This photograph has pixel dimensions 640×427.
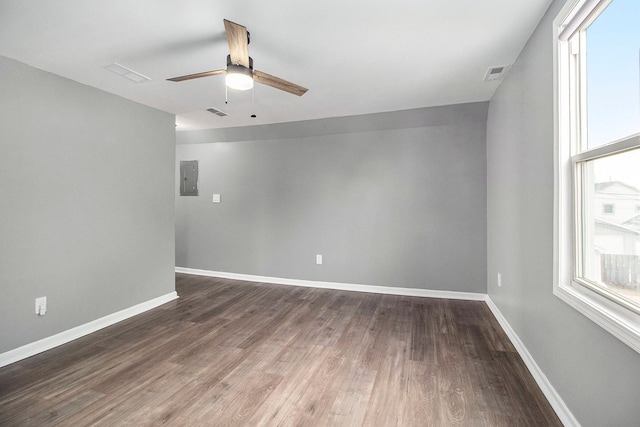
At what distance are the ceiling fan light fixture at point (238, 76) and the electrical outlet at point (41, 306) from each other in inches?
94.5

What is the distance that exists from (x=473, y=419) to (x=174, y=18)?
293 centimetres

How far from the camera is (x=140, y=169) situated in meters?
3.39

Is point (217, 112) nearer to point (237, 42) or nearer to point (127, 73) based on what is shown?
point (127, 73)

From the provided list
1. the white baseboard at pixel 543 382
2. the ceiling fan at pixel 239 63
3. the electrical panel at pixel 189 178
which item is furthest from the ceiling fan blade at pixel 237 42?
the electrical panel at pixel 189 178

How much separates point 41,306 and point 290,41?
2923 mm

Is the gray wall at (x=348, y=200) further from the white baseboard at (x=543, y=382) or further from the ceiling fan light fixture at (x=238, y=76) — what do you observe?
the ceiling fan light fixture at (x=238, y=76)

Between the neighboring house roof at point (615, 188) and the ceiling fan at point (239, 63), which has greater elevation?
the ceiling fan at point (239, 63)

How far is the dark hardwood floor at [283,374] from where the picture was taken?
1712 mm

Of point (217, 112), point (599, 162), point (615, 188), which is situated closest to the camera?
point (615, 188)

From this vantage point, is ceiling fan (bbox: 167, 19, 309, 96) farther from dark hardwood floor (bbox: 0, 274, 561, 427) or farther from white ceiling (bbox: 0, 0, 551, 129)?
dark hardwood floor (bbox: 0, 274, 561, 427)

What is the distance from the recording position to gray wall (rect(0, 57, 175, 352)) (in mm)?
2344

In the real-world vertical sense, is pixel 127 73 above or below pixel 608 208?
above

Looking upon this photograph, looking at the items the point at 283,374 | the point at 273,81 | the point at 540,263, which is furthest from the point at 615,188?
the point at 283,374

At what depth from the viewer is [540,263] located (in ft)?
6.42
